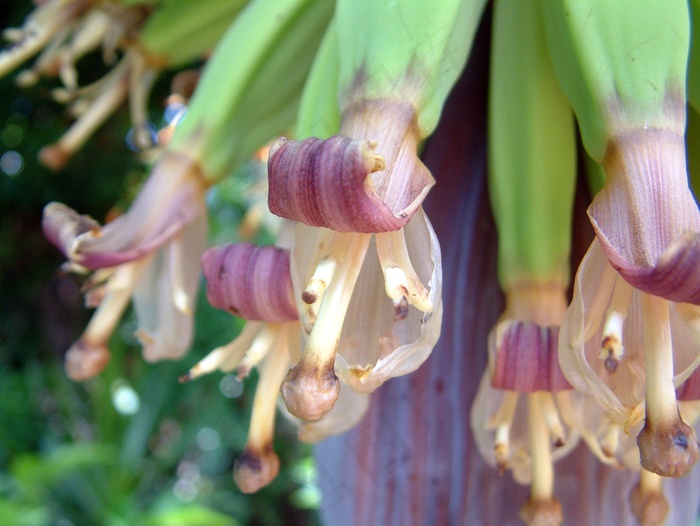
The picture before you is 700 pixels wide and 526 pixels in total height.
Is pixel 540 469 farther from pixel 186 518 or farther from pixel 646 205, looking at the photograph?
pixel 186 518

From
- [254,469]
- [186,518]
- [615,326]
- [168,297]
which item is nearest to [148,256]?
[168,297]

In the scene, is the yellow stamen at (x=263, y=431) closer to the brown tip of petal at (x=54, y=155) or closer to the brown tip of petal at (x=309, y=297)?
the brown tip of petal at (x=309, y=297)

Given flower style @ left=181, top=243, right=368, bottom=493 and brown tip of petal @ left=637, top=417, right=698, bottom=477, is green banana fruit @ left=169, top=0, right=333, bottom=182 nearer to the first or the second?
flower style @ left=181, top=243, right=368, bottom=493

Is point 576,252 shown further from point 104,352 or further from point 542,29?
point 104,352

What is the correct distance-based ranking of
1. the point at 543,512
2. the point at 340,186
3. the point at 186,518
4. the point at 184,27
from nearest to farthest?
the point at 340,186 → the point at 543,512 → the point at 184,27 → the point at 186,518

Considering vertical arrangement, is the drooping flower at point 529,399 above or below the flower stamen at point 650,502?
above

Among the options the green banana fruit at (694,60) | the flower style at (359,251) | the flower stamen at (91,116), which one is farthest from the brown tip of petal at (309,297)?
the flower stamen at (91,116)
